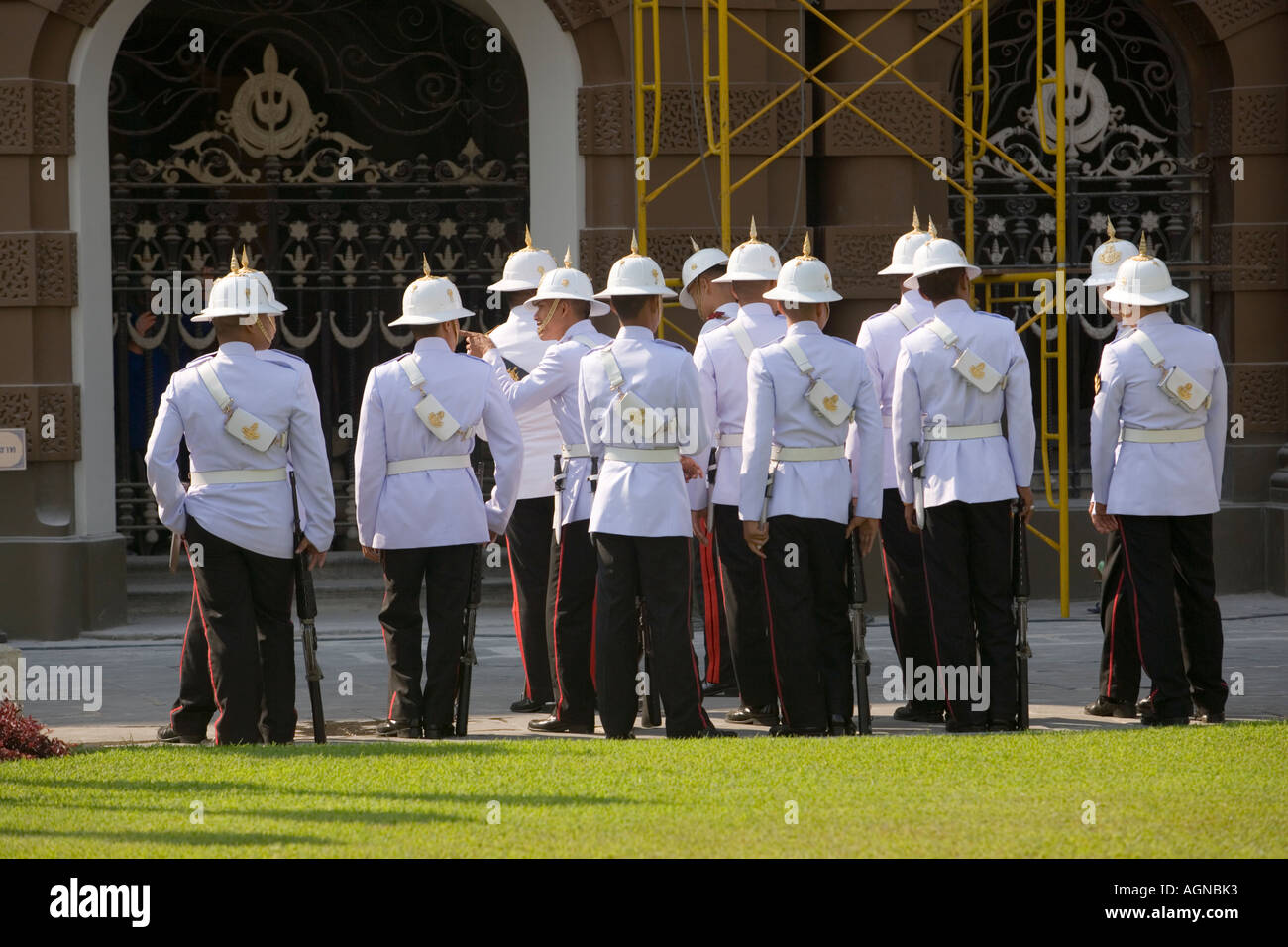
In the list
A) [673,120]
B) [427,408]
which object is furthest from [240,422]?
[673,120]

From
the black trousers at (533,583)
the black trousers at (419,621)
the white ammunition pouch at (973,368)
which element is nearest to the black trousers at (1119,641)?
the white ammunition pouch at (973,368)

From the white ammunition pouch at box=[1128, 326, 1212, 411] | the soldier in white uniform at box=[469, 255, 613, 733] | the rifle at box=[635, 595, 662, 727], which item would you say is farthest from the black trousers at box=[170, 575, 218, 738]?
the white ammunition pouch at box=[1128, 326, 1212, 411]

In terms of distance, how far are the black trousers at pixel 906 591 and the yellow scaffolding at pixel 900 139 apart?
8.71 ft

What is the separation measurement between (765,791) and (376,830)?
4.14 ft

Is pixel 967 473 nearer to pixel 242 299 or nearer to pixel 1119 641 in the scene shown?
pixel 1119 641

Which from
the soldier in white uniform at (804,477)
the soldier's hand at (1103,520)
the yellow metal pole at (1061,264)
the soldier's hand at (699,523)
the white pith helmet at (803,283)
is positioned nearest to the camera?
the soldier in white uniform at (804,477)

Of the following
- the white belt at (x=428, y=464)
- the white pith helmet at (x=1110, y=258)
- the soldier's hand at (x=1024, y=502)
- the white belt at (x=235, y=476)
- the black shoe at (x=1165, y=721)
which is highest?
the white pith helmet at (x=1110, y=258)

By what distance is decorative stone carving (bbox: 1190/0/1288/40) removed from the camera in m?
12.7

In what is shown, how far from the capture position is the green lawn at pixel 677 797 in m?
5.46

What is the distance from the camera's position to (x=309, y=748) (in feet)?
23.7

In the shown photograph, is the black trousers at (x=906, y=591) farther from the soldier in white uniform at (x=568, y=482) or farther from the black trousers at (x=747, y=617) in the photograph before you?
the soldier in white uniform at (x=568, y=482)

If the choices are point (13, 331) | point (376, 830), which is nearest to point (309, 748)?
point (376, 830)
